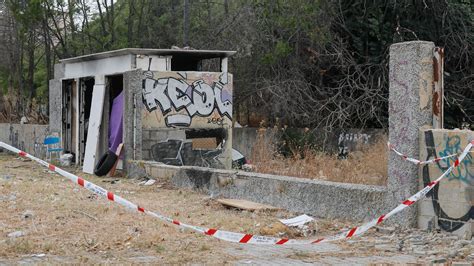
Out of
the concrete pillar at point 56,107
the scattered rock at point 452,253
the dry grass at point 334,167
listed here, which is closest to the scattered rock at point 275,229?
the dry grass at point 334,167

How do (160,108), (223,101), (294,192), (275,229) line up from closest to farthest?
(275,229) < (294,192) < (160,108) < (223,101)

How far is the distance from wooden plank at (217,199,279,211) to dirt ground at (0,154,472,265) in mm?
96

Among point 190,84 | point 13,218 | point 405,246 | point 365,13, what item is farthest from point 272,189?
point 365,13

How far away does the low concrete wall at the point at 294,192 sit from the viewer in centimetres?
948

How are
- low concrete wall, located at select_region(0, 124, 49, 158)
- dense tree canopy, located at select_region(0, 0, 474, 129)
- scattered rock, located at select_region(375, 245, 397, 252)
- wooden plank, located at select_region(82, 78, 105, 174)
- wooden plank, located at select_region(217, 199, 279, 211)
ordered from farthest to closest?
low concrete wall, located at select_region(0, 124, 49, 158), dense tree canopy, located at select_region(0, 0, 474, 129), wooden plank, located at select_region(82, 78, 105, 174), wooden plank, located at select_region(217, 199, 279, 211), scattered rock, located at select_region(375, 245, 397, 252)

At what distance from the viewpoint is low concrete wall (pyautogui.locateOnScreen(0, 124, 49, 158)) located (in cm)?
2255

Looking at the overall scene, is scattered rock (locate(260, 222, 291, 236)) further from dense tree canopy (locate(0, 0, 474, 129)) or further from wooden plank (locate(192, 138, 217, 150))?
dense tree canopy (locate(0, 0, 474, 129))

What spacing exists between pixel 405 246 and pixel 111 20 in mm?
22925

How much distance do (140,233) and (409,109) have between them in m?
3.87

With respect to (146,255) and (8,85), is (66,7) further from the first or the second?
(146,255)

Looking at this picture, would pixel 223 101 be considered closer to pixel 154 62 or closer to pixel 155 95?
pixel 155 95

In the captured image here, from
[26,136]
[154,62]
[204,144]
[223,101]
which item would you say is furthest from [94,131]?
[26,136]

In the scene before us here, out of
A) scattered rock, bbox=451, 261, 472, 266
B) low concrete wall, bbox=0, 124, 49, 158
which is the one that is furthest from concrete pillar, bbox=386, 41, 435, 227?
low concrete wall, bbox=0, 124, 49, 158

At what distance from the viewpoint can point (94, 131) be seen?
57.1 feet
